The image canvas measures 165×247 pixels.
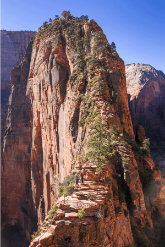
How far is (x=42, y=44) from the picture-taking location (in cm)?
4328

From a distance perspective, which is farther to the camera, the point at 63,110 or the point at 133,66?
the point at 133,66

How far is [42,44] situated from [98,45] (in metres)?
20.0

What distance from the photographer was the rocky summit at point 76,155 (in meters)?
12.9

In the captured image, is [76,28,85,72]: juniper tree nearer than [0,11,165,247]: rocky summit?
No

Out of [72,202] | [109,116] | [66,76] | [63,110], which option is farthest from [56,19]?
[72,202]

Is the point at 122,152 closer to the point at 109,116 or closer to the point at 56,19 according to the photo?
the point at 109,116

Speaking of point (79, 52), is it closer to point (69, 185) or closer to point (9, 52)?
point (69, 185)

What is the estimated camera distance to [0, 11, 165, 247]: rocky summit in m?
12.9

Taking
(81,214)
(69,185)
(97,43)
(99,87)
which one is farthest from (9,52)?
(81,214)

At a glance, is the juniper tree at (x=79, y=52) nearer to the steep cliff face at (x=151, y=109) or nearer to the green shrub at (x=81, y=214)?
the green shrub at (x=81, y=214)

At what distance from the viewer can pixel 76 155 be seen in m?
23.6

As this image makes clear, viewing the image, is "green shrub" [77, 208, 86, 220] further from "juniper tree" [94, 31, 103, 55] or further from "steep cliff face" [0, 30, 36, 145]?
"steep cliff face" [0, 30, 36, 145]

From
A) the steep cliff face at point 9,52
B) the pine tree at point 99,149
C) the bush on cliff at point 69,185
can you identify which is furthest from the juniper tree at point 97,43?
the steep cliff face at point 9,52

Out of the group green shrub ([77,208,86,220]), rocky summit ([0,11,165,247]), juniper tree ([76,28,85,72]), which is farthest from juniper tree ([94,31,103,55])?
green shrub ([77,208,86,220])
